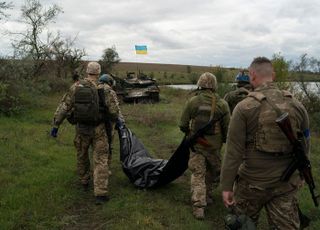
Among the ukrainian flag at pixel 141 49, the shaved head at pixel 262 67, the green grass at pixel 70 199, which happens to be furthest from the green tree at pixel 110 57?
the shaved head at pixel 262 67

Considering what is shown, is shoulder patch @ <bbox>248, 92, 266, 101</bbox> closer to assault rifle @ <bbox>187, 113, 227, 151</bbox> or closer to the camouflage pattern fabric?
assault rifle @ <bbox>187, 113, 227, 151</bbox>

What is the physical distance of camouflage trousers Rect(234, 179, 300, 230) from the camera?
4293 millimetres

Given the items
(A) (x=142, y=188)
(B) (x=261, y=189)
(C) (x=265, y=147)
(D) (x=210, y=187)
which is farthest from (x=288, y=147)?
(A) (x=142, y=188)

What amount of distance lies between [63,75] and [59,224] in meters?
25.0

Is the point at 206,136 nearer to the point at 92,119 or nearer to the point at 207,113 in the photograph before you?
the point at 207,113

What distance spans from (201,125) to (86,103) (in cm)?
185

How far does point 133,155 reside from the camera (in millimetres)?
8594

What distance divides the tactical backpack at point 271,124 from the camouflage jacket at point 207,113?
8.80 ft

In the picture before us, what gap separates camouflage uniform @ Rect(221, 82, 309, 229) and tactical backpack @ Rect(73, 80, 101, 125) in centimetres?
349

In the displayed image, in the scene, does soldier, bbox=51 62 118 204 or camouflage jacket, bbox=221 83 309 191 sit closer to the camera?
camouflage jacket, bbox=221 83 309 191

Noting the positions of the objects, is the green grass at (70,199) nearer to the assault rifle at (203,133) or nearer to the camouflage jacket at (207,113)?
the assault rifle at (203,133)

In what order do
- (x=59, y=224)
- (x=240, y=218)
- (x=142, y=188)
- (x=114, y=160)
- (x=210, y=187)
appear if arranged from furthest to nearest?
(x=114, y=160) → (x=142, y=188) → (x=210, y=187) → (x=59, y=224) → (x=240, y=218)

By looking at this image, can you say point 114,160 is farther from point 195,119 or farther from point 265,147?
point 265,147

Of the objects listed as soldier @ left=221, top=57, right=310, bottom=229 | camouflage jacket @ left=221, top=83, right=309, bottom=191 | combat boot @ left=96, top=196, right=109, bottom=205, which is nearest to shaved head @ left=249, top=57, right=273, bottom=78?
soldier @ left=221, top=57, right=310, bottom=229
